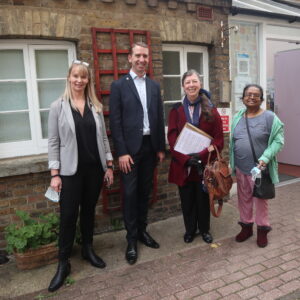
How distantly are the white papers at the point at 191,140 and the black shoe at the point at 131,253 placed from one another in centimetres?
115

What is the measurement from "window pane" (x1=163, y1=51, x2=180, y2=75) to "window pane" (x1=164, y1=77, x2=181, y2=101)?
0.10 meters

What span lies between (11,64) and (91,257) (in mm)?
2348

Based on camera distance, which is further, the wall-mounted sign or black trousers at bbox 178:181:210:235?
the wall-mounted sign

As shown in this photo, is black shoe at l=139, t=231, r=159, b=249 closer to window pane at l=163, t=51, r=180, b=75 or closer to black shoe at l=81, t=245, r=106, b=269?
black shoe at l=81, t=245, r=106, b=269

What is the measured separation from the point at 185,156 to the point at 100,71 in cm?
147

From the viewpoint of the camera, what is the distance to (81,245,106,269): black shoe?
3331 mm

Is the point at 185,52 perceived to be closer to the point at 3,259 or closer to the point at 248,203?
the point at 248,203

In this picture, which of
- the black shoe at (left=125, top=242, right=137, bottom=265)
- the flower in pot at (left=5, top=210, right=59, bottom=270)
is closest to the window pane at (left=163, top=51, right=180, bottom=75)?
the black shoe at (left=125, top=242, right=137, bottom=265)

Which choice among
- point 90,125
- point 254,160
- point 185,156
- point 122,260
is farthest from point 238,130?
point 122,260

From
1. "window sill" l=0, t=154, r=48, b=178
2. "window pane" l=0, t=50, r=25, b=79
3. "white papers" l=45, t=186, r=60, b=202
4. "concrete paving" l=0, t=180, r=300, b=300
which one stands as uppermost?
"window pane" l=0, t=50, r=25, b=79

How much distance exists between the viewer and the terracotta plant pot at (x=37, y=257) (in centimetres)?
327

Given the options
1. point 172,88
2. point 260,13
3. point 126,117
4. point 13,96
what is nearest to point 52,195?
point 126,117

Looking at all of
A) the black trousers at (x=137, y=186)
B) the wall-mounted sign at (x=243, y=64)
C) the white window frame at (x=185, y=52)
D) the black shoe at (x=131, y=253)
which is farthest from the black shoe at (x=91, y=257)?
the wall-mounted sign at (x=243, y=64)

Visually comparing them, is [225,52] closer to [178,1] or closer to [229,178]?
[178,1]
